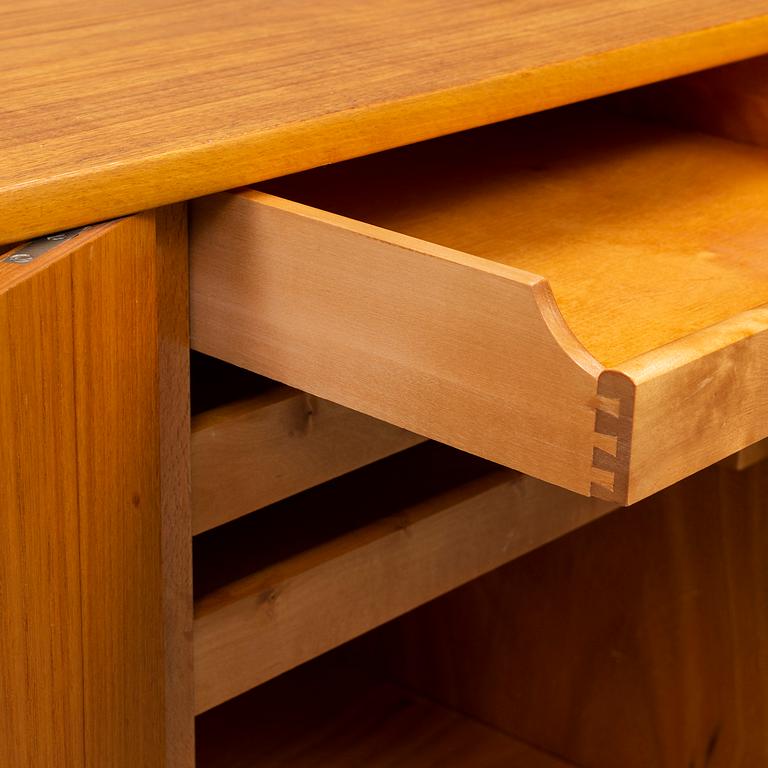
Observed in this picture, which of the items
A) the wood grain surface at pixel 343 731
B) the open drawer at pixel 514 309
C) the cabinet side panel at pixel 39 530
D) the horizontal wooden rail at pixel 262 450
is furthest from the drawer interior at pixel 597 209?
the wood grain surface at pixel 343 731

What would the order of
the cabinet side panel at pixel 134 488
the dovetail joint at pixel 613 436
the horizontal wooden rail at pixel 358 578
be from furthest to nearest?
the horizontal wooden rail at pixel 358 578
the cabinet side panel at pixel 134 488
the dovetail joint at pixel 613 436

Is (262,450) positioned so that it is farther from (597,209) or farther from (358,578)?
(597,209)

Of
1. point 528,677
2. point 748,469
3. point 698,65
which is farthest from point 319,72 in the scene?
point 528,677

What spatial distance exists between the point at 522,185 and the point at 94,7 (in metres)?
0.29

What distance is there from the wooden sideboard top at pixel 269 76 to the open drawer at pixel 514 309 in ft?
0.15

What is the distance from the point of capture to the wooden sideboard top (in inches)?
24.3

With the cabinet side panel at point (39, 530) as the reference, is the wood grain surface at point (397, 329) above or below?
above

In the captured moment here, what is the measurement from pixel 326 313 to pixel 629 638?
2.28 feet

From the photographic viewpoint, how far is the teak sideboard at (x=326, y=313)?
589 mm

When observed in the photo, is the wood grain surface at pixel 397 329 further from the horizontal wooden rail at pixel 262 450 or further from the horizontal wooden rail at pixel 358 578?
the horizontal wooden rail at pixel 358 578

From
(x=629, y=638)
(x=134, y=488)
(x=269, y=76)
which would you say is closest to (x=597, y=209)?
(x=269, y=76)

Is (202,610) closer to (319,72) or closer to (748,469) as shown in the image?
(319,72)

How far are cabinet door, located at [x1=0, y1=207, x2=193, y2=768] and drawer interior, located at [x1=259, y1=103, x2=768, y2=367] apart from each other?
177 millimetres

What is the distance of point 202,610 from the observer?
2.49 ft
